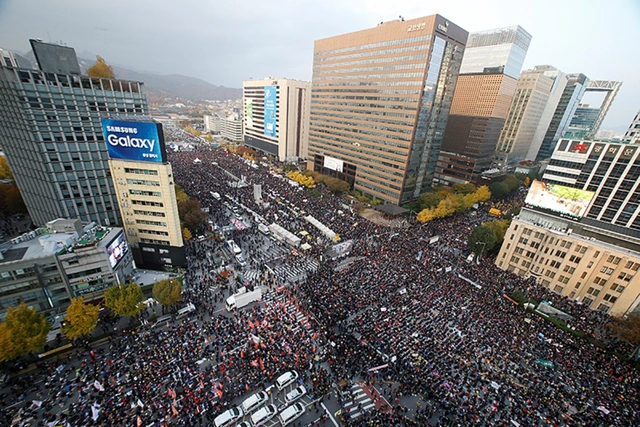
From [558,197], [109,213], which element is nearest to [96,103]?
[109,213]

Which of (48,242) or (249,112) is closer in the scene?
(48,242)

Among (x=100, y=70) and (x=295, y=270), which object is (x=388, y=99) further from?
(x=100, y=70)

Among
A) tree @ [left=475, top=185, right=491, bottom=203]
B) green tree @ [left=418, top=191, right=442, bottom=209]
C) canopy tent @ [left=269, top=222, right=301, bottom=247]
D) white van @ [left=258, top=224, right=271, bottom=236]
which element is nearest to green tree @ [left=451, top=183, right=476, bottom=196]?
tree @ [left=475, top=185, right=491, bottom=203]

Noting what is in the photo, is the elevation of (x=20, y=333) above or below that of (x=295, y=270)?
above

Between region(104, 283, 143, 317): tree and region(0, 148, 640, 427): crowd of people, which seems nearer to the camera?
region(0, 148, 640, 427): crowd of people

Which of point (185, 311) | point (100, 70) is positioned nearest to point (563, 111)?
point (185, 311)

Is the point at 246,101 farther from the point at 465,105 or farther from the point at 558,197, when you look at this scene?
the point at 558,197

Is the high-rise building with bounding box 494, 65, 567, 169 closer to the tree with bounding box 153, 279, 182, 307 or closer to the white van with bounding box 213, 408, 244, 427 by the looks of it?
the tree with bounding box 153, 279, 182, 307
